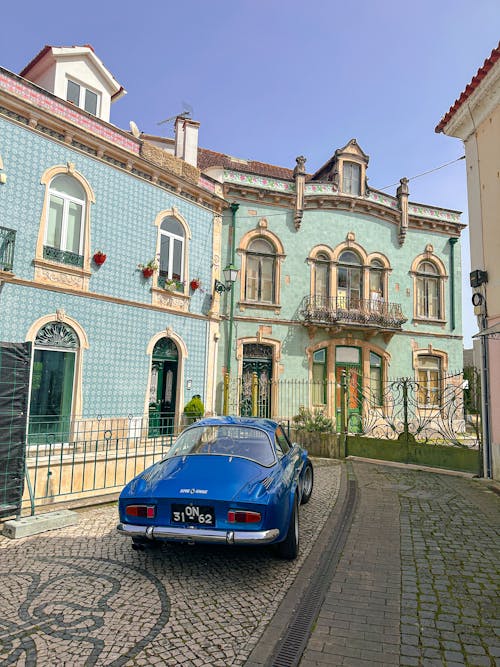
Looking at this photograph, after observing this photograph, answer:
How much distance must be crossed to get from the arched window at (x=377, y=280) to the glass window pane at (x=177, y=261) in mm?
9154

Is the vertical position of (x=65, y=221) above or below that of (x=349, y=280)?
below

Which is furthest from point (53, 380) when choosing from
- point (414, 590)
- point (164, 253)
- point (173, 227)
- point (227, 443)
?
point (414, 590)

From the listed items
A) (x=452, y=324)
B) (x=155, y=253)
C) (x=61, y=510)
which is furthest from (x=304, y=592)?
(x=452, y=324)

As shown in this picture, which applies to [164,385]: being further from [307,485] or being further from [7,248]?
[307,485]

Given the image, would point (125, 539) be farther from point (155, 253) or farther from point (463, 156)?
point (463, 156)

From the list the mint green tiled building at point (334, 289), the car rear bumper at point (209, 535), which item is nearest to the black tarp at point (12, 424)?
the car rear bumper at point (209, 535)

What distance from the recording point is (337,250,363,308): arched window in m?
19.6

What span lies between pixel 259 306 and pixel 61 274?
8269 millimetres

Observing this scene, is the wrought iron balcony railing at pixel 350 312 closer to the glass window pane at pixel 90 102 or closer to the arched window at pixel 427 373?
the arched window at pixel 427 373

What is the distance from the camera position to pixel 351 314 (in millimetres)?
18766

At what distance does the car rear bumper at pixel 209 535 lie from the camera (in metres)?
4.32

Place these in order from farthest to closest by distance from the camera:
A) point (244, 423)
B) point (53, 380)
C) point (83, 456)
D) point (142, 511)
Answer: point (53, 380) < point (83, 456) < point (244, 423) < point (142, 511)

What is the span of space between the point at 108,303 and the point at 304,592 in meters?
10.4

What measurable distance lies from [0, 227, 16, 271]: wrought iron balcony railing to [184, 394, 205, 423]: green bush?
6660mm
